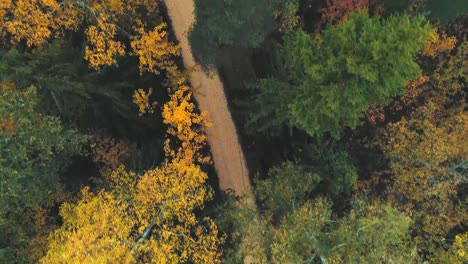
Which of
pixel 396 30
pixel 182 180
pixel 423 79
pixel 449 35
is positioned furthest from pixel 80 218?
pixel 449 35

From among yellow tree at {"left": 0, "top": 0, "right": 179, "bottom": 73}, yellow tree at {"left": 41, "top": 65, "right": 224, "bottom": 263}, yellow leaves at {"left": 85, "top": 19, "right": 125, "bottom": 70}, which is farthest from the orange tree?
yellow leaves at {"left": 85, "top": 19, "right": 125, "bottom": 70}

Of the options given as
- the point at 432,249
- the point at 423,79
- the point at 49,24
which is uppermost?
the point at 49,24

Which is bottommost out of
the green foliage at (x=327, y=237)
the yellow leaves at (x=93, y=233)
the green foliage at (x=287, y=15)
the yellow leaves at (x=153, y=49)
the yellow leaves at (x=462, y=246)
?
the yellow leaves at (x=462, y=246)

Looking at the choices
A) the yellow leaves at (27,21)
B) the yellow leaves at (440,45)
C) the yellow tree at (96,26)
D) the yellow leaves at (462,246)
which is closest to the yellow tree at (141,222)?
the yellow tree at (96,26)

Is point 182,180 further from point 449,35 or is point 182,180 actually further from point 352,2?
point 449,35

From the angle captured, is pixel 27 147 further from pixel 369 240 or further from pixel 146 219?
pixel 369 240

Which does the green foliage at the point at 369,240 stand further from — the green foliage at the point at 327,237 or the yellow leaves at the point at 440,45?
the yellow leaves at the point at 440,45
